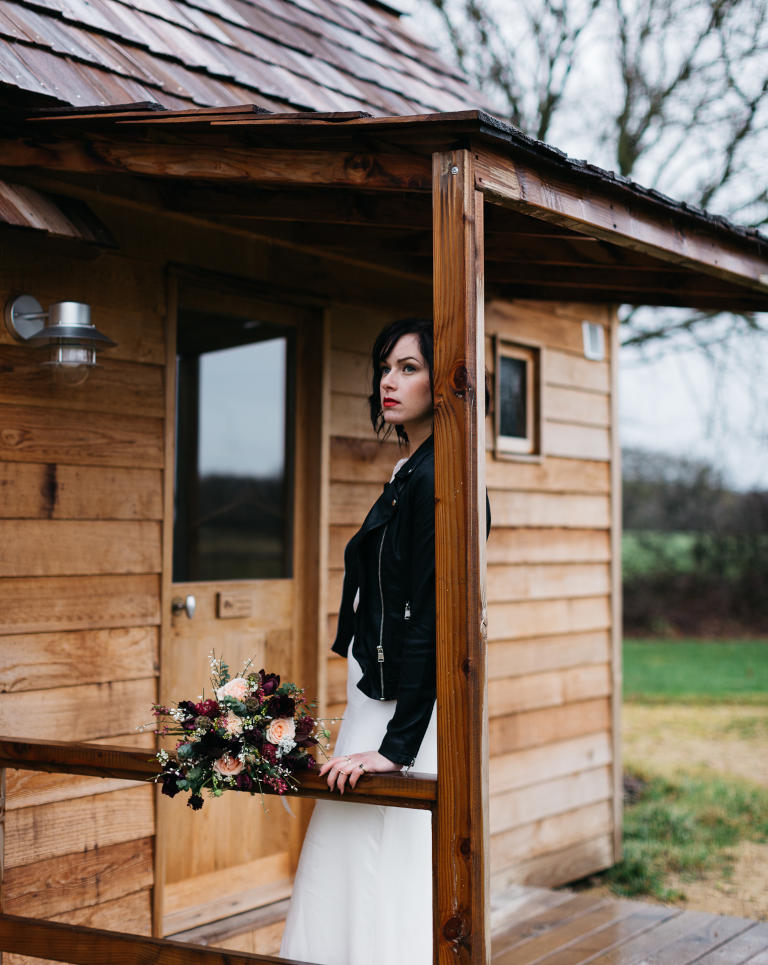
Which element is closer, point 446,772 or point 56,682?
point 446,772

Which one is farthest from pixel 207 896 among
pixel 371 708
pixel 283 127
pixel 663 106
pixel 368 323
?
pixel 663 106

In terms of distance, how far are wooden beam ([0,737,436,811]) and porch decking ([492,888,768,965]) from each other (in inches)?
71.3

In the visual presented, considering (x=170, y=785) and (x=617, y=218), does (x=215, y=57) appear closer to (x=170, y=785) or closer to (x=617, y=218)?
(x=617, y=218)

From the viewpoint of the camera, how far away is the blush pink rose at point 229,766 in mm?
2631

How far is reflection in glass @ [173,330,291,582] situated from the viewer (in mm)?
4074

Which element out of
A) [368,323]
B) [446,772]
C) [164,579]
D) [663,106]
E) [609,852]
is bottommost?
[609,852]

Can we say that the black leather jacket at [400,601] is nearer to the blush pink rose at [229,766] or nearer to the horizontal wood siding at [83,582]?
the blush pink rose at [229,766]

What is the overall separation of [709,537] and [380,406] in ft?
45.9

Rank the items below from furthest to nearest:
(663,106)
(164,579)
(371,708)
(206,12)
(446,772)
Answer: (663,106) → (206,12) → (164,579) → (371,708) → (446,772)

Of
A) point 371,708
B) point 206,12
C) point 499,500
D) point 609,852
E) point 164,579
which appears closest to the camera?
point 371,708

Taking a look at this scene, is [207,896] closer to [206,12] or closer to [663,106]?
[206,12]

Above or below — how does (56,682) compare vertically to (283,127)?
below

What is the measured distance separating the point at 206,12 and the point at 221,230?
102cm

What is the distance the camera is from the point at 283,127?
262 centimetres
